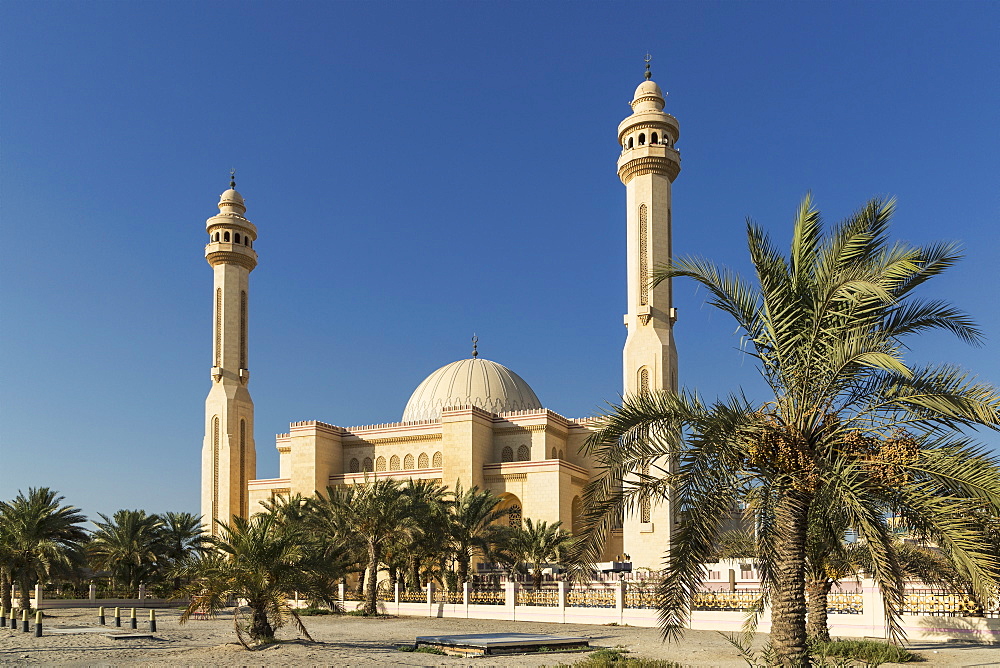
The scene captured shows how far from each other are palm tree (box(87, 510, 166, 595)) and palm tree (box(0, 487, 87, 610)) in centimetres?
637

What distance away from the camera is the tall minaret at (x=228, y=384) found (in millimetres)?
43469

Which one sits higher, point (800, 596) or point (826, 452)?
point (826, 452)

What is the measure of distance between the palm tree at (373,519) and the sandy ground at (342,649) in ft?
16.3

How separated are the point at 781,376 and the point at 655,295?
2735 cm

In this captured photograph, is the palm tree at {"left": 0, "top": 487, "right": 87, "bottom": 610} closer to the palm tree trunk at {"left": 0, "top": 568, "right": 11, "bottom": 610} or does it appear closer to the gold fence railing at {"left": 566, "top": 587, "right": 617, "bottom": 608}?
the palm tree trunk at {"left": 0, "top": 568, "right": 11, "bottom": 610}

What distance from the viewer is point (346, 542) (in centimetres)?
2658

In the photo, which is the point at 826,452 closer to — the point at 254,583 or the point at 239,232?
the point at 254,583

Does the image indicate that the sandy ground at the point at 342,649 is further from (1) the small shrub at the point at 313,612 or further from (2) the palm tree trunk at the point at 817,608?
(1) the small shrub at the point at 313,612

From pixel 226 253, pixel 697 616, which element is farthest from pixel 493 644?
pixel 226 253

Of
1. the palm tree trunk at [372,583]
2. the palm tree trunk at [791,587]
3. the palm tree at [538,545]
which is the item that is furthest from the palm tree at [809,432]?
the palm tree at [538,545]

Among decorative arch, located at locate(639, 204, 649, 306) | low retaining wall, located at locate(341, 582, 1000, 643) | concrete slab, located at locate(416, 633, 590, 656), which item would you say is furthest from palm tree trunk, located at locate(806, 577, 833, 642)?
decorative arch, located at locate(639, 204, 649, 306)

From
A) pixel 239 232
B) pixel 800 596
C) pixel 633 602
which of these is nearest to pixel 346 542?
pixel 633 602

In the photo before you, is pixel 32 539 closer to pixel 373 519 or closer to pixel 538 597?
pixel 373 519

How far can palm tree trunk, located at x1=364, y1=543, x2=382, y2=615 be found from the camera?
83.8ft
